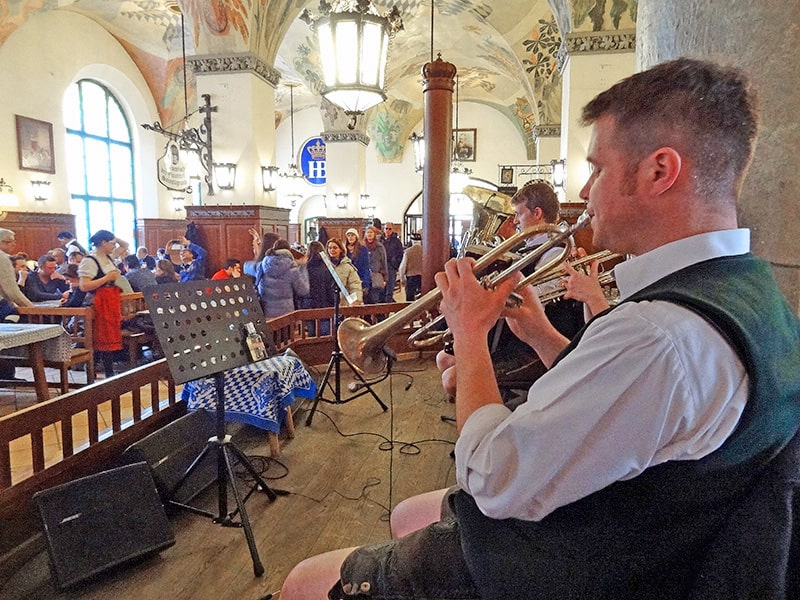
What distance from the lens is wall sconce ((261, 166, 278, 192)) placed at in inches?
322

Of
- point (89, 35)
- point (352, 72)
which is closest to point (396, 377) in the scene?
point (352, 72)

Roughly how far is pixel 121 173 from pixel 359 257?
30.5 ft

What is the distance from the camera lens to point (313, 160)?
67.4 ft

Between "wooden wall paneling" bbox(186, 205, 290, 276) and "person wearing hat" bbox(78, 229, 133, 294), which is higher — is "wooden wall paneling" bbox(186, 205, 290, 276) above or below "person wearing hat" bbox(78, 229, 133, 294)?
above

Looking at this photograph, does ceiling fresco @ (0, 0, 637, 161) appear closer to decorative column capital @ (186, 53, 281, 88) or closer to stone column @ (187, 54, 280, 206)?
decorative column capital @ (186, 53, 281, 88)

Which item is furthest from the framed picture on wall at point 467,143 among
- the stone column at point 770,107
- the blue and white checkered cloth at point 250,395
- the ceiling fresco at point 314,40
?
the stone column at point 770,107

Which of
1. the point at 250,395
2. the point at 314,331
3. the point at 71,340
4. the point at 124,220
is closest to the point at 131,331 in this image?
the point at 71,340

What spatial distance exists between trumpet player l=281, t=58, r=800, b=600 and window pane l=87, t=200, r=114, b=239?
553 inches

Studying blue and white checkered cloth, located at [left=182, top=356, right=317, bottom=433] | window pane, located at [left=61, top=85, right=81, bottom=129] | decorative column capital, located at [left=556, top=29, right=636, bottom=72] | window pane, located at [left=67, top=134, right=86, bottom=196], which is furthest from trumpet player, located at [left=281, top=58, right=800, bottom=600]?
window pane, located at [left=61, top=85, right=81, bottom=129]

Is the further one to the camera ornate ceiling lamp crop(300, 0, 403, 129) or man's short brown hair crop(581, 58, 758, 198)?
ornate ceiling lamp crop(300, 0, 403, 129)

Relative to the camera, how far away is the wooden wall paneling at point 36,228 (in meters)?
9.90

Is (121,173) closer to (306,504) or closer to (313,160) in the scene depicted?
(313,160)

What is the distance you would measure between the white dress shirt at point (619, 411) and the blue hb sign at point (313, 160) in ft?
67.1

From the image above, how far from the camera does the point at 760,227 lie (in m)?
1.20
